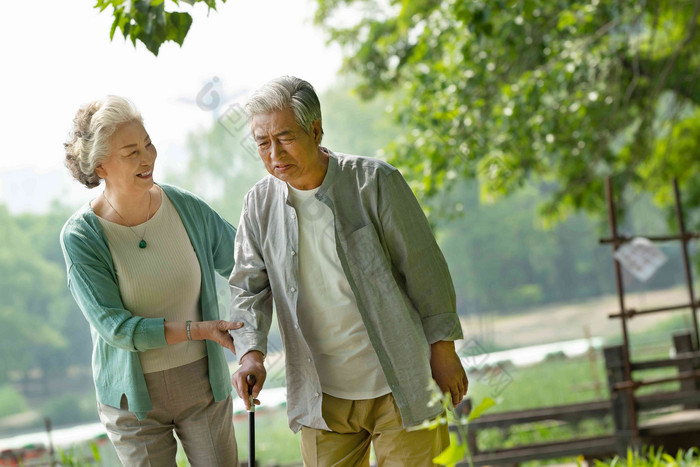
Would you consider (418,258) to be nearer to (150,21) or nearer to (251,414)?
(251,414)

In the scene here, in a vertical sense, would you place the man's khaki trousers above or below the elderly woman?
below

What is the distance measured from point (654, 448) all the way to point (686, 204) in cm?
410

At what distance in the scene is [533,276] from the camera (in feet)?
79.2

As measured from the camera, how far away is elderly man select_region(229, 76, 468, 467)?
183 cm

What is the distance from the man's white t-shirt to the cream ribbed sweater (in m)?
0.34

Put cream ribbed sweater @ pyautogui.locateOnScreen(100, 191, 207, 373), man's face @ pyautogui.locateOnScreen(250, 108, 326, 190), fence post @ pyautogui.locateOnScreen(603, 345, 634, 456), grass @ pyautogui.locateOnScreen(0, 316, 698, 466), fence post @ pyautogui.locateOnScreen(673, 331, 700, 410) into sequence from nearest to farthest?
man's face @ pyautogui.locateOnScreen(250, 108, 326, 190)
cream ribbed sweater @ pyautogui.locateOnScreen(100, 191, 207, 373)
fence post @ pyautogui.locateOnScreen(603, 345, 634, 456)
fence post @ pyautogui.locateOnScreen(673, 331, 700, 410)
grass @ pyautogui.locateOnScreen(0, 316, 698, 466)

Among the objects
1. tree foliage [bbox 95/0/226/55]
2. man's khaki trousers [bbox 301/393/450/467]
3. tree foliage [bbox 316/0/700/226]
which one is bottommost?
man's khaki trousers [bbox 301/393/450/467]

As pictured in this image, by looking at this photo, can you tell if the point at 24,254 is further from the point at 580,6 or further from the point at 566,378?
the point at 580,6

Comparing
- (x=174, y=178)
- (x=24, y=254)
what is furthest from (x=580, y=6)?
(x=24, y=254)

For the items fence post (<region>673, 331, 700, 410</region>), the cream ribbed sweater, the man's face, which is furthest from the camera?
fence post (<region>673, 331, 700, 410</region>)

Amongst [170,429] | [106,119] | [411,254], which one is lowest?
[170,429]

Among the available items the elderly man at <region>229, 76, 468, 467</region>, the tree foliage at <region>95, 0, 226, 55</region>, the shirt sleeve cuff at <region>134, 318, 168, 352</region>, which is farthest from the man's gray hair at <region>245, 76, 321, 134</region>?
the shirt sleeve cuff at <region>134, 318, 168, 352</region>

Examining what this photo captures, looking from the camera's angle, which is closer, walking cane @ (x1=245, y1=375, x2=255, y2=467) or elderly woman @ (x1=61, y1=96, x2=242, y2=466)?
walking cane @ (x1=245, y1=375, x2=255, y2=467)

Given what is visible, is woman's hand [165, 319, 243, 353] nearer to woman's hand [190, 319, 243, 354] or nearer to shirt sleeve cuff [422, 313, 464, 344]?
woman's hand [190, 319, 243, 354]
